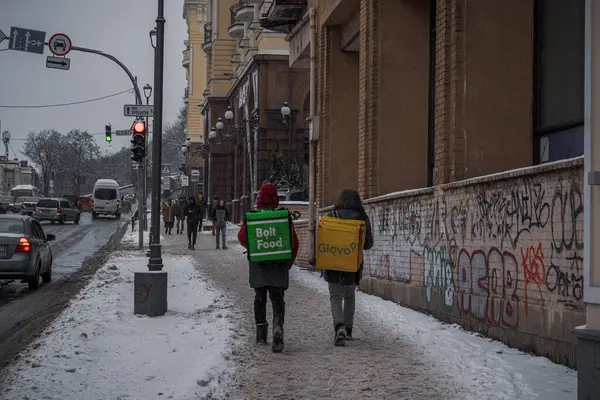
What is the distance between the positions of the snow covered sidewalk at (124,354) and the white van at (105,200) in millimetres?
54477

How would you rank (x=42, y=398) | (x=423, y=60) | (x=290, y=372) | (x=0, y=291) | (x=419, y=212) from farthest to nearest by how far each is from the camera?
(x=0, y=291) → (x=423, y=60) → (x=419, y=212) → (x=290, y=372) → (x=42, y=398)

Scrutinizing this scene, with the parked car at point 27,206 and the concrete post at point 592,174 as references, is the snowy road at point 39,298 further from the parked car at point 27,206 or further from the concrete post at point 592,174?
the parked car at point 27,206

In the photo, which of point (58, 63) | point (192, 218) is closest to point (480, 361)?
point (58, 63)

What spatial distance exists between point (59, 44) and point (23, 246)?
11.0 metres

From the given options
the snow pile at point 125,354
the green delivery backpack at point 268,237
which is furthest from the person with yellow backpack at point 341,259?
the snow pile at point 125,354

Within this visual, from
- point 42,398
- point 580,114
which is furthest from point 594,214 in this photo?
point 580,114

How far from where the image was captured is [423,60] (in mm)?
16531

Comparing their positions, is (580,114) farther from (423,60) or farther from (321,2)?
(321,2)

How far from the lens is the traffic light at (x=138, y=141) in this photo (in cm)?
A: 1645

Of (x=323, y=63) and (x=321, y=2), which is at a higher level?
(x=321, y=2)

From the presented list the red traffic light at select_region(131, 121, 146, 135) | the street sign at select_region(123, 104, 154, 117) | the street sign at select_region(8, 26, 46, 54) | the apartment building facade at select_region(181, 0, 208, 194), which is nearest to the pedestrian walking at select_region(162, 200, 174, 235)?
the street sign at select_region(8, 26, 46, 54)

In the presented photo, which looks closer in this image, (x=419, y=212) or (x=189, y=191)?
(x=419, y=212)

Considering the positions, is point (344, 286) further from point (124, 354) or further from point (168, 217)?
point (168, 217)

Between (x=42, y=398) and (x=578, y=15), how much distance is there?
25.6ft
